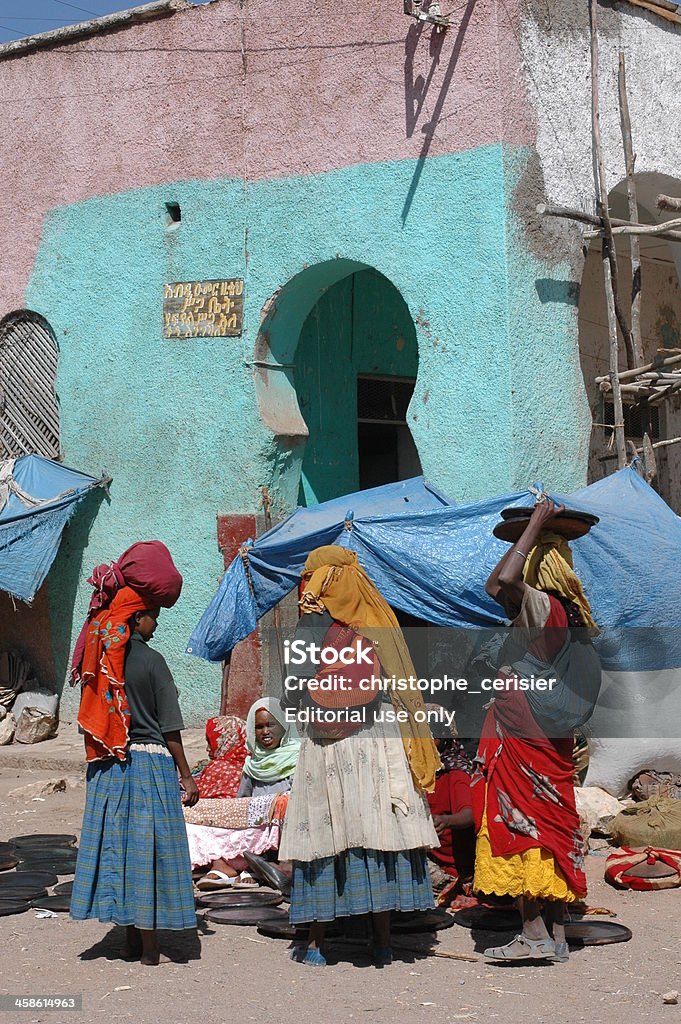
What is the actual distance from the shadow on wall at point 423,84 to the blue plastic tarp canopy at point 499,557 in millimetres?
2615

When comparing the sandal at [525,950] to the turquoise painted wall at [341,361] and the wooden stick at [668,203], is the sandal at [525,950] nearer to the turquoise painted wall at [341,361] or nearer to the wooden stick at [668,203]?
the wooden stick at [668,203]

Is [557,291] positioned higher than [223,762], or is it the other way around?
[557,291]

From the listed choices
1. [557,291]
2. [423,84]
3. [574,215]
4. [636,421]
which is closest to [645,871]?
[557,291]

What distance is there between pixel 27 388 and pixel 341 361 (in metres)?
2.62

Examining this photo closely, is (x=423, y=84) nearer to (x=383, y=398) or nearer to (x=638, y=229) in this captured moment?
(x=638, y=229)

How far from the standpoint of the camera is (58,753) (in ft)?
31.8

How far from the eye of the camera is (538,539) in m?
4.97

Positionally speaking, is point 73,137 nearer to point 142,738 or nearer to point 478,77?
point 478,77

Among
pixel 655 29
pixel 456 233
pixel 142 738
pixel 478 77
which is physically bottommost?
pixel 142 738

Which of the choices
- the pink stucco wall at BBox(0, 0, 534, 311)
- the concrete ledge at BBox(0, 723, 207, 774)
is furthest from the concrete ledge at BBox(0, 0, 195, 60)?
the concrete ledge at BBox(0, 723, 207, 774)

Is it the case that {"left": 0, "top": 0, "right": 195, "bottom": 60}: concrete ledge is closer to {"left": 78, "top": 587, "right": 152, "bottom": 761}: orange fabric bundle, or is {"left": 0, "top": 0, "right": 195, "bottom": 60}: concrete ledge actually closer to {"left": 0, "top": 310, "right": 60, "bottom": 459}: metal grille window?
{"left": 0, "top": 310, "right": 60, "bottom": 459}: metal grille window

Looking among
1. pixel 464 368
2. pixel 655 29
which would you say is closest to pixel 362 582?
pixel 464 368

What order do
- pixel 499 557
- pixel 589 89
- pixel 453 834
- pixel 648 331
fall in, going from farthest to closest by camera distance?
1. pixel 648 331
2. pixel 589 89
3. pixel 499 557
4. pixel 453 834

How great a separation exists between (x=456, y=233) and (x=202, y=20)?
280 cm
